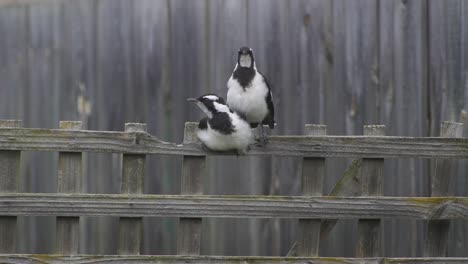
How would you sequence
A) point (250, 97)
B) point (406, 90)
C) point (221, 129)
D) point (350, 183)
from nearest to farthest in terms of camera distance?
point (221, 129) → point (250, 97) → point (350, 183) → point (406, 90)

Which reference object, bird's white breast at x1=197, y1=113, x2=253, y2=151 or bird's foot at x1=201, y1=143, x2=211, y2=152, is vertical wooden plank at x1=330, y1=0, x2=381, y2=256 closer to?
bird's white breast at x1=197, y1=113, x2=253, y2=151

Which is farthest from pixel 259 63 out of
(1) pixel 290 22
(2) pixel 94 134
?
(2) pixel 94 134

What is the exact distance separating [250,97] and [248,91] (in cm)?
3

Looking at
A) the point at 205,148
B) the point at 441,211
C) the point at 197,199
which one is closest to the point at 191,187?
the point at 197,199

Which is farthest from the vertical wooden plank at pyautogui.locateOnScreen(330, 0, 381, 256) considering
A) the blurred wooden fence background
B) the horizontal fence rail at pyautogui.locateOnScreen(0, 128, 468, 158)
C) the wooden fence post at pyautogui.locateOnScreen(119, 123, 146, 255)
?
the wooden fence post at pyautogui.locateOnScreen(119, 123, 146, 255)

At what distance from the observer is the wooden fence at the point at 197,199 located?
510 cm

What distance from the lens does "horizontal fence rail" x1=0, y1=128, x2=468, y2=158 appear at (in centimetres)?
509

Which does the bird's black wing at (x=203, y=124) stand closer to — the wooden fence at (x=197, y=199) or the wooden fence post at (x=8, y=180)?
the wooden fence at (x=197, y=199)

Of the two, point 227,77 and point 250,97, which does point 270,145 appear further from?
point 227,77

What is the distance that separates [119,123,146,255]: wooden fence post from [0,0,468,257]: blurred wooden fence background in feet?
3.25

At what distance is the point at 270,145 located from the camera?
207 inches

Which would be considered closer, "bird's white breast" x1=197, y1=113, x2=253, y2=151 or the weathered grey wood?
"bird's white breast" x1=197, y1=113, x2=253, y2=151

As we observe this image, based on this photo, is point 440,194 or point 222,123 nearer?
point 222,123

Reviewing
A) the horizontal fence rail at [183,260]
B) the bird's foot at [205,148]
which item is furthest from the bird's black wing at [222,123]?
the horizontal fence rail at [183,260]
